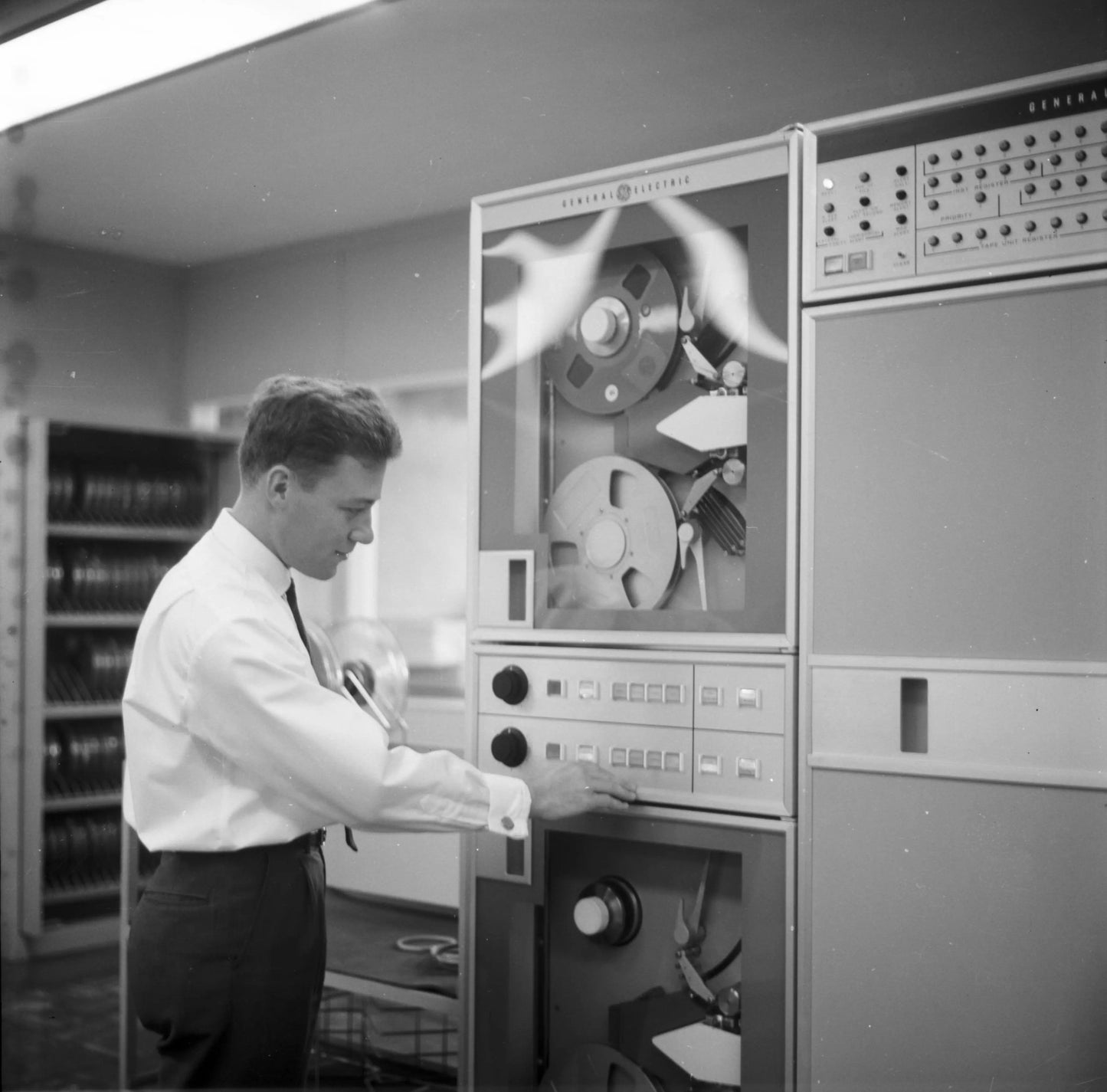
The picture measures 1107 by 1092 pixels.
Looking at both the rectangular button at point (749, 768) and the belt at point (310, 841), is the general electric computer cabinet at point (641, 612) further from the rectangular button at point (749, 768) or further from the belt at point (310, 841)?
the belt at point (310, 841)

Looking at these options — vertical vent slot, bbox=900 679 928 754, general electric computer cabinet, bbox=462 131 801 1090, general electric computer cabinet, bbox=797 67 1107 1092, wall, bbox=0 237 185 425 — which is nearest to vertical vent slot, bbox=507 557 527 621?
general electric computer cabinet, bbox=462 131 801 1090

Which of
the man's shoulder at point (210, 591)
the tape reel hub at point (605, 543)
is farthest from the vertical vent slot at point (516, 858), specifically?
the man's shoulder at point (210, 591)

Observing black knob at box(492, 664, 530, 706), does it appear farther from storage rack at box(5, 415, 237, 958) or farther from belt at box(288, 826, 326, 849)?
storage rack at box(5, 415, 237, 958)

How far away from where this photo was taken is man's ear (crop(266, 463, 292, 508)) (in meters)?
1.60

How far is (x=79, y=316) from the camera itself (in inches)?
80.4

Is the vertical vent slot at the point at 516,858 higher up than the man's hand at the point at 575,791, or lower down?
lower down

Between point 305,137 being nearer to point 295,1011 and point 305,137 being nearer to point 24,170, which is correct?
point 24,170

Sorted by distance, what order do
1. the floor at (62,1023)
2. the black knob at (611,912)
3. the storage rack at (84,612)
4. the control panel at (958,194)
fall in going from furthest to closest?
the storage rack at (84,612), the floor at (62,1023), the black knob at (611,912), the control panel at (958,194)

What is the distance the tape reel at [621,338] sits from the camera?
175 centimetres

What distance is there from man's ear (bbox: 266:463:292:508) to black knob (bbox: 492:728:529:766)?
0.52m

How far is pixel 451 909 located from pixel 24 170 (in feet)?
5.82

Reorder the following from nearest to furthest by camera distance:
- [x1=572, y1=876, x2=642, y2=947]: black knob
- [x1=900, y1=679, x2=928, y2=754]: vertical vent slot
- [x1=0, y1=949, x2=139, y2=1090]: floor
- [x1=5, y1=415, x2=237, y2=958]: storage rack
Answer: [x1=900, y1=679, x2=928, y2=754]: vertical vent slot
[x1=572, y1=876, x2=642, y2=947]: black knob
[x1=0, y1=949, x2=139, y2=1090]: floor
[x1=5, y1=415, x2=237, y2=958]: storage rack

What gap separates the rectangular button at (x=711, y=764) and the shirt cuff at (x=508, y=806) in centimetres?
29

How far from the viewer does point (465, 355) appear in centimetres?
208
